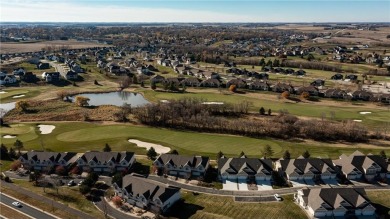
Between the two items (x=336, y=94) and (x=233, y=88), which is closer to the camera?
(x=336, y=94)

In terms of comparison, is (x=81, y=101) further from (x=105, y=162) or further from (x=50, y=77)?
(x=105, y=162)

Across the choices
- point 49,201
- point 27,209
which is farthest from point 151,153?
point 27,209

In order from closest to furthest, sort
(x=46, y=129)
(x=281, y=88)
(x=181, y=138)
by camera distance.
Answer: (x=181, y=138)
(x=46, y=129)
(x=281, y=88)

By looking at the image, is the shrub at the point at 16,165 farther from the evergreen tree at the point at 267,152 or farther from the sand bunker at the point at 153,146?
the evergreen tree at the point at 267,152

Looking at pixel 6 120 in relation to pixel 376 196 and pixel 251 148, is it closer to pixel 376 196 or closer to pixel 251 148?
pixel 251 148

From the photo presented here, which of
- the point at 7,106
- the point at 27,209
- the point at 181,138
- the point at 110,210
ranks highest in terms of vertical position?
the point at 181,138

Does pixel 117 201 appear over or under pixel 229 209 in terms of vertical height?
over

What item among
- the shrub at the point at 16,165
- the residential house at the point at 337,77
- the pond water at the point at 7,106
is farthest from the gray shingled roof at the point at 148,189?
the residential house at the point at 337,77
